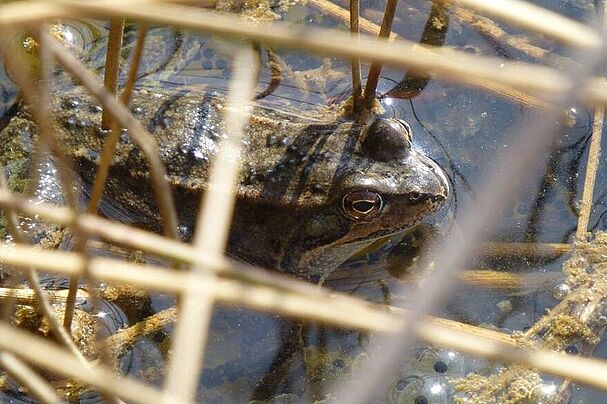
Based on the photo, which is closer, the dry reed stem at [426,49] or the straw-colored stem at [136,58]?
the straw-colored stem at [136,58]

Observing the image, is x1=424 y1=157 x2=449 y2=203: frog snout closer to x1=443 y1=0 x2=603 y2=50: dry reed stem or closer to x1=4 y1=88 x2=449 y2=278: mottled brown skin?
x1=4 y1=88 x2=449 y2=278: mottled brown skin

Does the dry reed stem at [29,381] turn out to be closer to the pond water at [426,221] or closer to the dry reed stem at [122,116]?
the dry reed stem at [122,116]

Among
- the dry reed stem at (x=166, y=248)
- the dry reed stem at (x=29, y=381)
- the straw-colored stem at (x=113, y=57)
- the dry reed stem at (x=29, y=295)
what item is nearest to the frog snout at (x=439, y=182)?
the straw-colored stem at (x=113, y=57)

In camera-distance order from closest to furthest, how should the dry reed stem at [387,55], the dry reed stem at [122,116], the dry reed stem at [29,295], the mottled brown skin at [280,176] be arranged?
1. the dry reed stem at [387,55]
2. the dry reed stem at [122,116]
3. the dry reed stem at [29,295]
4. the mottled brown skin at [280,176]

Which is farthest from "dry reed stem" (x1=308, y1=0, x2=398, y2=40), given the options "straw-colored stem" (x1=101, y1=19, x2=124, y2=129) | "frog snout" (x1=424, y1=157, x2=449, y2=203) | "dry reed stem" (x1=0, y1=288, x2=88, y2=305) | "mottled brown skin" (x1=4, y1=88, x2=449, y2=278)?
"dry reed stem" (x1=0, y1=288, x2=88, y2=305)

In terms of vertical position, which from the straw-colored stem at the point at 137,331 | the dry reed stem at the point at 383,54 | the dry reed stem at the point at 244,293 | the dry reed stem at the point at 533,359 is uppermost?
the dry reed stem at the point at 383,54

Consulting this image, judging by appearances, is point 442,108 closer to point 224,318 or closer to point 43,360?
point 224,318
